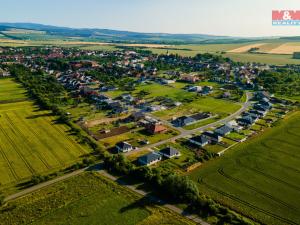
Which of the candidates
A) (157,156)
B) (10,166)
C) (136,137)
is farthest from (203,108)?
(10,166)

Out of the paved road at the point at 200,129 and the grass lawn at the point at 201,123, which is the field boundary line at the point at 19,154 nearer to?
the paved road at the point at 200,129

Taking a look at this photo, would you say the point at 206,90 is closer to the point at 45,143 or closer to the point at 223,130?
the point at 223,130

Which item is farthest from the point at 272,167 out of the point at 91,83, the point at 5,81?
the point at 5,81

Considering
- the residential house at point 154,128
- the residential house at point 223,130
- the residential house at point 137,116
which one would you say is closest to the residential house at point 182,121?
the residential house at point 154,128

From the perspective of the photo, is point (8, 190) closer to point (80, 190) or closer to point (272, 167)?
point (80, 190)

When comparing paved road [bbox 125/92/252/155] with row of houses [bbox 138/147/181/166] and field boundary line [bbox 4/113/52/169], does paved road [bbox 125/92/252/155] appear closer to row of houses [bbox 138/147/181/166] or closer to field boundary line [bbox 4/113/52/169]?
row of houses [bbox 138/147/181/166]

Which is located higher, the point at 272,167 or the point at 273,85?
the point at 273,85
